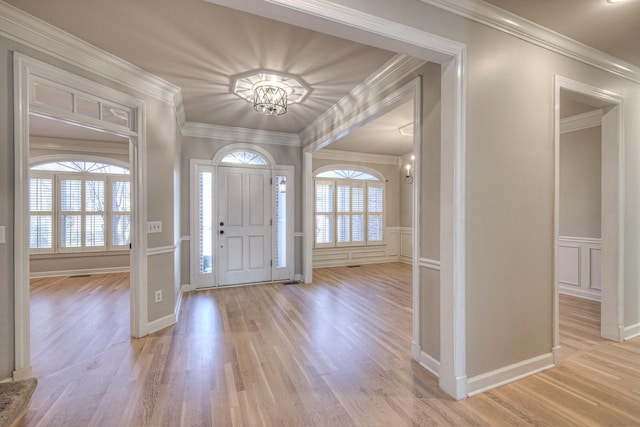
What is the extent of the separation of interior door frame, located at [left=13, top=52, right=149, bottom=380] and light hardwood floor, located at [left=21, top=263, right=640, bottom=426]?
1.17 ft

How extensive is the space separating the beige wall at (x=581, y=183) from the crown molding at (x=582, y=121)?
0.07 m

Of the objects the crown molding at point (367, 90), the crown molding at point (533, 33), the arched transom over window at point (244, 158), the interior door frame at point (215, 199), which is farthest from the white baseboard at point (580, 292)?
the arched transom over window at point (244, 158)

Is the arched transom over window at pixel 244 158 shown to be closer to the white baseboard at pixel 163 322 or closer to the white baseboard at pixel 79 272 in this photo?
the white baseboard at pixel 163 322

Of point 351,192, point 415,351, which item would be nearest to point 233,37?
point 415,351

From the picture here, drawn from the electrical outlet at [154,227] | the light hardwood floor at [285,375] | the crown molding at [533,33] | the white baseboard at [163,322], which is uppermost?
the crown molding at [533,33]

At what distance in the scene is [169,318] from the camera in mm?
3453

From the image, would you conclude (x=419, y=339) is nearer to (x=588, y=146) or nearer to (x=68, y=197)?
(x=588, y=146)

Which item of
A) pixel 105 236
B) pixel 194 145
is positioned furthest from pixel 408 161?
pixel 105 236

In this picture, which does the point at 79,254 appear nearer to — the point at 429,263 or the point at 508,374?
the point at 429,263

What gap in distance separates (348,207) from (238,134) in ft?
10.4

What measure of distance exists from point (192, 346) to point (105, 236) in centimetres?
465

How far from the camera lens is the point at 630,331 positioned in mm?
3035

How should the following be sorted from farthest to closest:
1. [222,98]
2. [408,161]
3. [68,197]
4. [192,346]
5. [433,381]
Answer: [408,161], [68,197], [222,98], [192,346], [433,381]

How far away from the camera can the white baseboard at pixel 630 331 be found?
2.97 m
